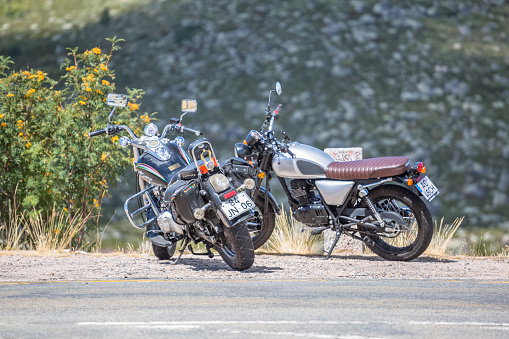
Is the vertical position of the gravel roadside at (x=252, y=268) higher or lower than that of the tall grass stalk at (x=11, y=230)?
higher

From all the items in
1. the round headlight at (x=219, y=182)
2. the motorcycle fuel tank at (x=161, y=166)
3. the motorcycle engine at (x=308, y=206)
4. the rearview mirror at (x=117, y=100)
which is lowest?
the motorcycle engine at (x=308, y=206)

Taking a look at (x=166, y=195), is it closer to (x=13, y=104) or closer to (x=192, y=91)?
(x=13, y=104)

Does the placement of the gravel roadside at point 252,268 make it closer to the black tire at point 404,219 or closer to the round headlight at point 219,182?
the black tire at point 404,219

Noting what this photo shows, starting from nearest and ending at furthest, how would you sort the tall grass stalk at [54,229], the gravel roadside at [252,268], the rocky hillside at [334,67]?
the gravel roadside at [252,268], the tall grass stalk at [54,229], the rocky hillside at [334,67]

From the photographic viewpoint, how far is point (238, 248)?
7.84m

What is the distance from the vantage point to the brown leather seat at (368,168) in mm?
8617

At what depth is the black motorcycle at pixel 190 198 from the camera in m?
7.68

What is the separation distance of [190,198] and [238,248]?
25.2 inches

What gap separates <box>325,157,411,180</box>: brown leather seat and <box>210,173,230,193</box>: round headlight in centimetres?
168

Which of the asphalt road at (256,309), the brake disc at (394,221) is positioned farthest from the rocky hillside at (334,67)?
the asphalt road at (256,309)

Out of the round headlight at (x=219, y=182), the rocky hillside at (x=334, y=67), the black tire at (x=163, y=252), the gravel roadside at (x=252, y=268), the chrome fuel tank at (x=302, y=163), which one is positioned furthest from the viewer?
the rocky hillside at (x=334, y=67)

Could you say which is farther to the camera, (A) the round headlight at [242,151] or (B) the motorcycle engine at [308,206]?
(A) the round headlight at [242,151]

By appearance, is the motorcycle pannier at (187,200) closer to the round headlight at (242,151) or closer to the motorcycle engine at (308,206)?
the round headlight at (242,151)

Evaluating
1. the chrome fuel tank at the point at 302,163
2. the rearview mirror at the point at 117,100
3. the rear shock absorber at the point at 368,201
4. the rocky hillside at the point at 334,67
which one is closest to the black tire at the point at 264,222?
the chrome fuel tank at the point at 302,163
